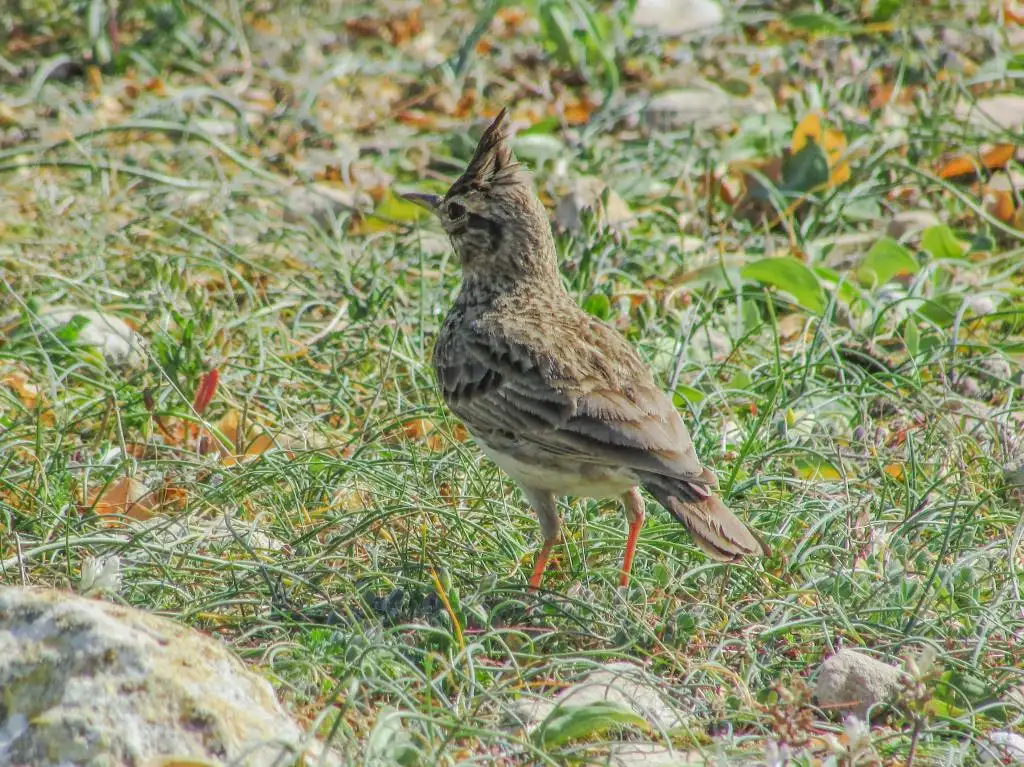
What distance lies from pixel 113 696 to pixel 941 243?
4.88 meters

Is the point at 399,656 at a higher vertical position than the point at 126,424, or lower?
higher

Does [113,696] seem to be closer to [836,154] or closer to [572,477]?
[572,477]

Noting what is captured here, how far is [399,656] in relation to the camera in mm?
3633

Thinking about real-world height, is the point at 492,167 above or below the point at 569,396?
above

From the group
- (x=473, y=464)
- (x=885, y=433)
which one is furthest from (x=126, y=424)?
(x=885, y=433)

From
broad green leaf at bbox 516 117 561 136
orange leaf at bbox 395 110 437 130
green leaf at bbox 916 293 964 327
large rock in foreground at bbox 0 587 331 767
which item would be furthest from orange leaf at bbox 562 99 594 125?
large rock in foreground at bbox 0 587 331 767

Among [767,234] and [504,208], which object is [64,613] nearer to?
[504,208]

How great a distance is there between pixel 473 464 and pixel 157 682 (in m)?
2.15

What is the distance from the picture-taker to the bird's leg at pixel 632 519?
430 cm

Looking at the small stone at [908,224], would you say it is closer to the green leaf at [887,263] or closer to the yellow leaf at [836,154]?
the yellow leaf at [836,154]

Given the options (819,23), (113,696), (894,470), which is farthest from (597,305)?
(819,23)

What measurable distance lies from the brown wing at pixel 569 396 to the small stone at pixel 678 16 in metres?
5.29

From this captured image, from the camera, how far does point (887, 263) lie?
6.45 metres

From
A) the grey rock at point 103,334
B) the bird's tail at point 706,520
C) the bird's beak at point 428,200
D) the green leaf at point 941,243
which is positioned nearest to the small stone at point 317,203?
the grey rock at point 103,334
